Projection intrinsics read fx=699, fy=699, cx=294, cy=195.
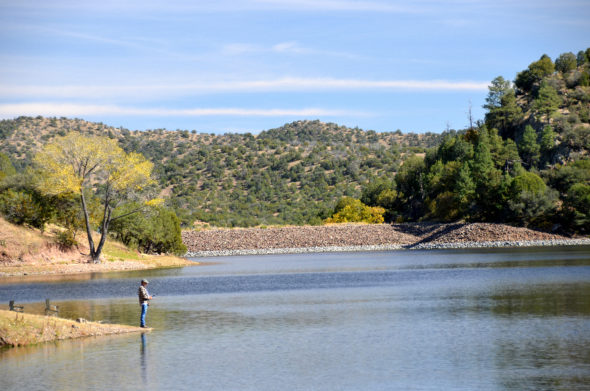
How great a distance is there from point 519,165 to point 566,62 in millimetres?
40321

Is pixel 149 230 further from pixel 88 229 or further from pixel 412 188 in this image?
pixel 412 188

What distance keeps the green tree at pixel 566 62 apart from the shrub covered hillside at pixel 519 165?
0.65ft

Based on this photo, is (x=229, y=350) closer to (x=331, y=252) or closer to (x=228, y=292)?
(x=228, y=292)

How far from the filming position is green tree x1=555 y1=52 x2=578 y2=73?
464 feet

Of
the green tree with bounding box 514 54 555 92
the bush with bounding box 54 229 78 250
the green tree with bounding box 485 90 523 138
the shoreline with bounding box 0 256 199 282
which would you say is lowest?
the shoreline with bounding box 0 256 199 282

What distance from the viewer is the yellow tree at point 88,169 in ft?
222

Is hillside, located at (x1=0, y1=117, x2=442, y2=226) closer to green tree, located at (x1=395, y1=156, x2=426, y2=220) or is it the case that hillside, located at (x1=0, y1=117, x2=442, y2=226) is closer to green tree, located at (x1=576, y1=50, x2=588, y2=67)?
green tree, located at (x1=395, y1=156, x2=426, y2=220)

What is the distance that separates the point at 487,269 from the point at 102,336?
38.0 meters

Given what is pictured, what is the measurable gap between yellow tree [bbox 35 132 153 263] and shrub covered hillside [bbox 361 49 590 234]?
58895 mm

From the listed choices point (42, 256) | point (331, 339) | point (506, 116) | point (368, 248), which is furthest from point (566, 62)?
point (331, 339)

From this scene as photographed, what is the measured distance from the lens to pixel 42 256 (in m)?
69.0

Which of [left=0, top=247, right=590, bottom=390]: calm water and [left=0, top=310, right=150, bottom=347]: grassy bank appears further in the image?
[left=0, top=310, right=150, bottom=347]: grassy bank

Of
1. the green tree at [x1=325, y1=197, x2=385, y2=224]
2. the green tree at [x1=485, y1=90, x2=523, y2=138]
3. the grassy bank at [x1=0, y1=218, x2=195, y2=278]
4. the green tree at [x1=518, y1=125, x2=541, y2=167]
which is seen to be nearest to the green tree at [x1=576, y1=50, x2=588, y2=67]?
the green tree at [x1=485, y1=90, x2=523, y2=138]

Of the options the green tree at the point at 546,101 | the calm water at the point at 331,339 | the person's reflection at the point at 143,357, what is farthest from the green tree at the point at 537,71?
the person's reflection at the point at 143,357
